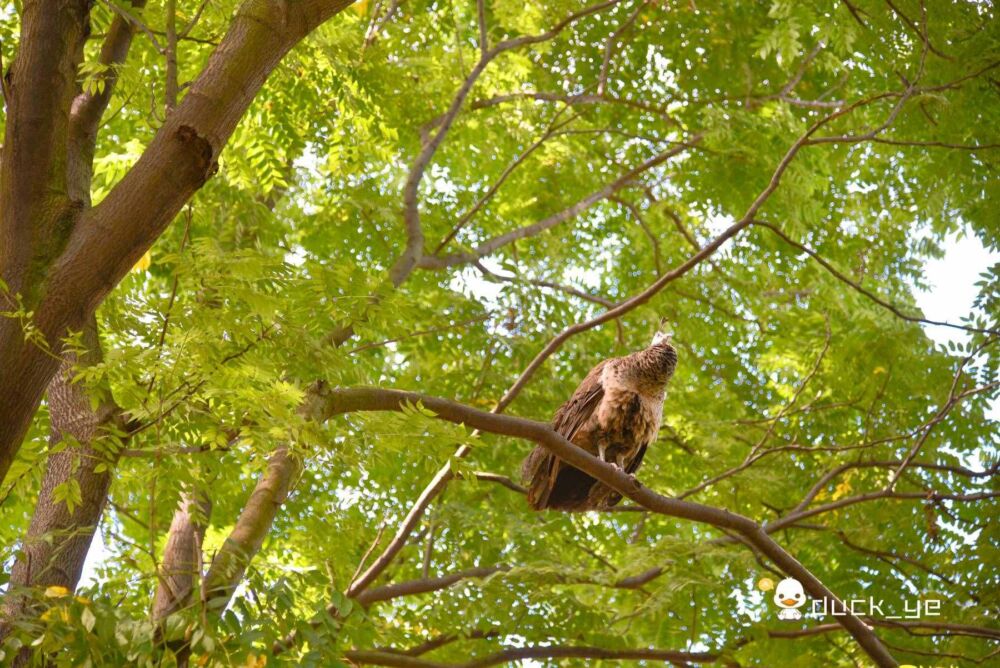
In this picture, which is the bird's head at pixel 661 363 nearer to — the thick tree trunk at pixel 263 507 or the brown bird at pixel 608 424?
the brown bird at pixel 608 424

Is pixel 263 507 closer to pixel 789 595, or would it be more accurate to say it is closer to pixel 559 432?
pixel 559 432

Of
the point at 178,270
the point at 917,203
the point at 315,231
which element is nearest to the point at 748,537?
the point at 178,270

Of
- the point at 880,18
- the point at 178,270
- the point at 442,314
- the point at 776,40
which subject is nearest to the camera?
the point at 178,270

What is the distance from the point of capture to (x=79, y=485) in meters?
4.03

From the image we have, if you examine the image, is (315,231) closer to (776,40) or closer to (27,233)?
(776,40)

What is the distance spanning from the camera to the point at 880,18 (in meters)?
6.18

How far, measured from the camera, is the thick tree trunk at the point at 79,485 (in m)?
4.06

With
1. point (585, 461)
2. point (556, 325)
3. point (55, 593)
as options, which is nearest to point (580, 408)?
point (585, 461)

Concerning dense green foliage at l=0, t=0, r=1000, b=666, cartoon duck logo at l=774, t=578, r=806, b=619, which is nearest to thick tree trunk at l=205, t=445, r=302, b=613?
dense green foliage at l=0, t=0, r=1000, b=666

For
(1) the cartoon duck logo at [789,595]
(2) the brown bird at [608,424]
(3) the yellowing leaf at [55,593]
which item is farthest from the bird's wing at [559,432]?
(3) the yellowing leaf at [55,593]

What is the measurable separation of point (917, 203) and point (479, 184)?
4.01 meters

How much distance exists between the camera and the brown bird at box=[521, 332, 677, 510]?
17.8 ft

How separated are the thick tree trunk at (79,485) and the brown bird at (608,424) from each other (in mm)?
2172

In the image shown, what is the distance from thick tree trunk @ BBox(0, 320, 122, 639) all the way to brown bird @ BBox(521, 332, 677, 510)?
2172mm
